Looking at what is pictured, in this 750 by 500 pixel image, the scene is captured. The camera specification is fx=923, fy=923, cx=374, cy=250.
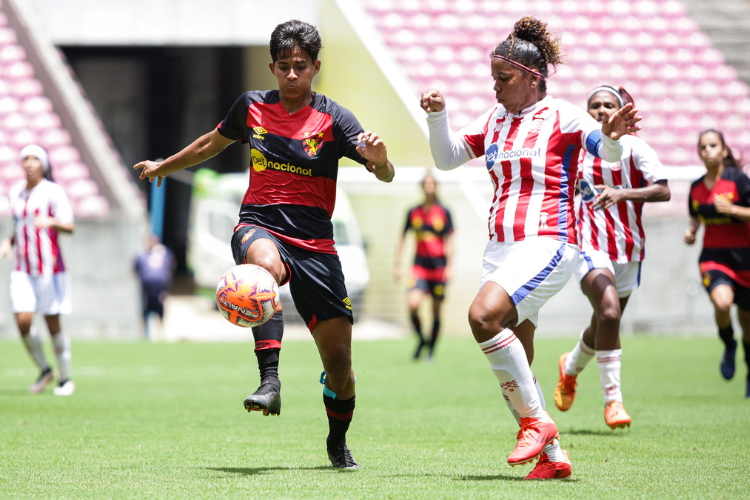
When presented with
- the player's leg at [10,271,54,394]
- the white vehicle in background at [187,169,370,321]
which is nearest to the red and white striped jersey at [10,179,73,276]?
the player's leg at [10,271,54,394]

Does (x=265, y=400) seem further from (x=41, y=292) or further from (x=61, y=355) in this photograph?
(x=41, y=292)

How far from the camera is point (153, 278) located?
16.8 m

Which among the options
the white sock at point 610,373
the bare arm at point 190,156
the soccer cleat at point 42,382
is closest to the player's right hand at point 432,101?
the bare arm at point 190,156

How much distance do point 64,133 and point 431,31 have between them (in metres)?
8.89

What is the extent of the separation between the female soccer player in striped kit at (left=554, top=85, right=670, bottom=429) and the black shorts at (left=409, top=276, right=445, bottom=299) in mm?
5824

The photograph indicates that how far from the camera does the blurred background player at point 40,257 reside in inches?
359

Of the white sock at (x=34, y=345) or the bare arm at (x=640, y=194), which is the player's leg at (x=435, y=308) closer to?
the white sock at (x=34, y=345)

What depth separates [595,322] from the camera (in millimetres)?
6922

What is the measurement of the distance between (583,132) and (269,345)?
1.94 meters

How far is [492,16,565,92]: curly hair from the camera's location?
479cm

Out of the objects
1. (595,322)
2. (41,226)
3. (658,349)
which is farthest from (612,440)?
(658,349)

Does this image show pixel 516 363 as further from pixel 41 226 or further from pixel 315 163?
pixel 41 226

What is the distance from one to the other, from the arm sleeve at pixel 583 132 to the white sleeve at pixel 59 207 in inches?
233

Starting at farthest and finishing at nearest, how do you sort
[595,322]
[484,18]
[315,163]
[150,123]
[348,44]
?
[150,123], [484,18], [348,44], [595,322], [315,163]
